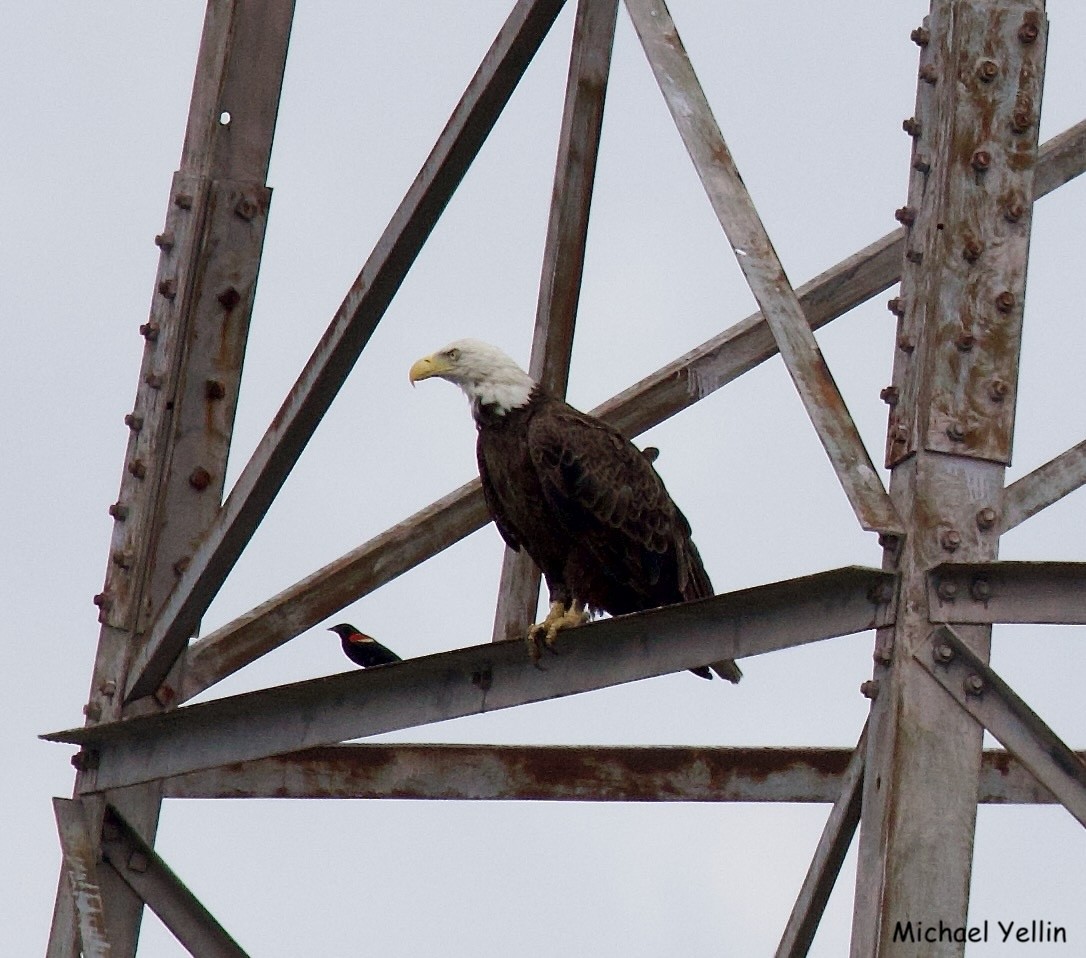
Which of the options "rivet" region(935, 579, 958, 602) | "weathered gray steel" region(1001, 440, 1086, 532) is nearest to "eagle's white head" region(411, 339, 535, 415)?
"weathered gray steel" region(1001, 440, 1086, 532)

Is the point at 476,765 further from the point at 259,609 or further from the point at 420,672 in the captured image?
the point at 420,672

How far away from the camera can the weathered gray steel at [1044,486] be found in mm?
5188

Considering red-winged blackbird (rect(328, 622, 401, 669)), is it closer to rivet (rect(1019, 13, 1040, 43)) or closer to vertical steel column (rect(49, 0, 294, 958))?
vertical steel column (rect(49, 0, 294, 958))

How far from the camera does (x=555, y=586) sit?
8023mm

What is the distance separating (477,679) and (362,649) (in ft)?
15.1

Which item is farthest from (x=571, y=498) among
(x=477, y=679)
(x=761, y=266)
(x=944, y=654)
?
(x=944, y=654)

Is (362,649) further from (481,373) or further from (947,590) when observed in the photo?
(947,590)

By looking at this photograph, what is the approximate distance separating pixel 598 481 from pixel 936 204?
2576 millimetres

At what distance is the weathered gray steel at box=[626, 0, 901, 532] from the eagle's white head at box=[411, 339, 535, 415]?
1947 mm

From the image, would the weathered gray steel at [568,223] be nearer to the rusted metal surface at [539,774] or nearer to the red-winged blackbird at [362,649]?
the rusted metal surface at [539,774]

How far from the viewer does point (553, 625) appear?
22.6ft

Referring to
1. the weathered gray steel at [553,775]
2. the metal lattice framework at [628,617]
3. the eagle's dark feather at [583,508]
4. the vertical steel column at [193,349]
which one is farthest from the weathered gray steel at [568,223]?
the vertical steel column at [193,349]

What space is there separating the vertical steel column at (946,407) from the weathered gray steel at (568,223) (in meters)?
2.49

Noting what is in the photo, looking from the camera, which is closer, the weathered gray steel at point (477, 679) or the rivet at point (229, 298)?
the weathered gray steel at point (477, 679)
